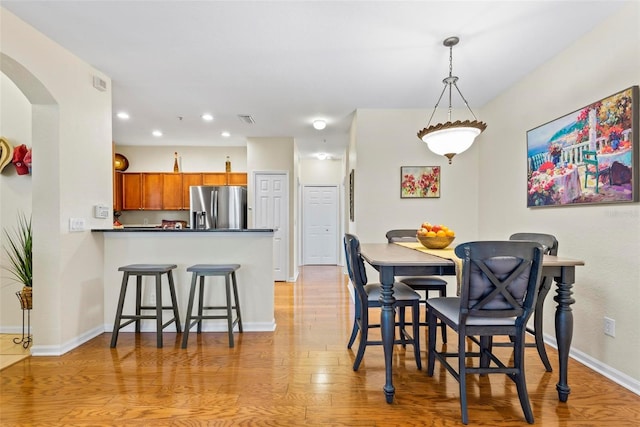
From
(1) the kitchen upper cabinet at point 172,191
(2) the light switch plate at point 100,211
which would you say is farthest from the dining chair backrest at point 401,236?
(1) the kitchen upper cabinet at point 172,191

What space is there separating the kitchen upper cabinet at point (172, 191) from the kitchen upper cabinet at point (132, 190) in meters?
0.44

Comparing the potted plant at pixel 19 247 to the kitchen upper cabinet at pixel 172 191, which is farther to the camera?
the kitchen upper cabinet at pixel 172 191

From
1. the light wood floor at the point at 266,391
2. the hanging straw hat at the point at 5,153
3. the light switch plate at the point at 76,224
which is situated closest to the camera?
the light wood floor at the point at 266,391

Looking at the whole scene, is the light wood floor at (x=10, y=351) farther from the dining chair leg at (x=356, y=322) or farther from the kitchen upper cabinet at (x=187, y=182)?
the kitchen upper cabinet at (x=187, y=182)

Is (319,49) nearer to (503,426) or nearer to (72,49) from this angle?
(72,49)

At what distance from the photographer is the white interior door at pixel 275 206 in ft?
18.9

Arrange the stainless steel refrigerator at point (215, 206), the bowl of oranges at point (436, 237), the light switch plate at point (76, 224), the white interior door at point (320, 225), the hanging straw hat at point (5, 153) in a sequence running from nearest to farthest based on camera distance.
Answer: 1. the bowl of oranges at point (436, 237)
2. the light switch plate at point (76, 224)
3. the hanging straw hat at point (5, 153)
4. the stainless steel refrigerator at point (215, 206)
5. the white interior door at point (320, 225)

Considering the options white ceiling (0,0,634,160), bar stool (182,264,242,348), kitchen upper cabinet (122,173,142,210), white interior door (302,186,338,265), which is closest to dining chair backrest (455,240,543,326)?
white ceiling (0,0,634,160)

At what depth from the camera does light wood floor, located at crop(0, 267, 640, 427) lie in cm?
181

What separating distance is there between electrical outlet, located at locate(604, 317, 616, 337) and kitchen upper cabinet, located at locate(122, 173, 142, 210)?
6699mm

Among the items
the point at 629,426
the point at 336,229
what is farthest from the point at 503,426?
the point at 336,229

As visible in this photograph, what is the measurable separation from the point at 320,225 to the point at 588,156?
5.51 m

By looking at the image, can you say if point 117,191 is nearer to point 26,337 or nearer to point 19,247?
point 19,247

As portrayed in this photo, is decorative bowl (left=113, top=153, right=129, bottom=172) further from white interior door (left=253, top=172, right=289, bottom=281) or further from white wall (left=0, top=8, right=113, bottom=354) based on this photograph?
white wall (left=0, top=8, right=113, bottom=354)
